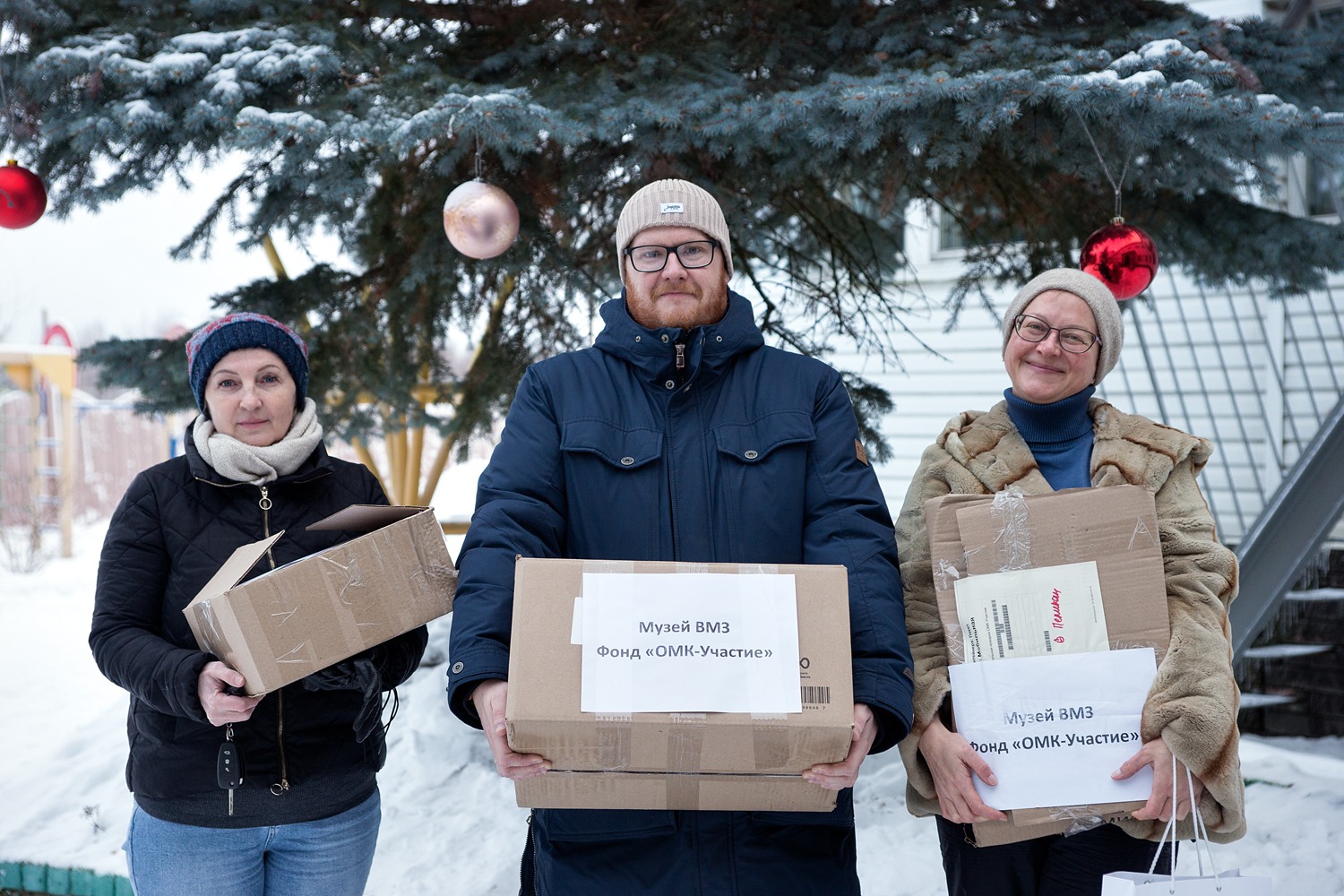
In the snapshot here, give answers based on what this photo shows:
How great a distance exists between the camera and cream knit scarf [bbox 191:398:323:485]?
2166 mm

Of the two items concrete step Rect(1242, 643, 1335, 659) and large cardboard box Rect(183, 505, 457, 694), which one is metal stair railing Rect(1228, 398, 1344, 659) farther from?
large cardboard box Rect(183, 505, 457, 694)

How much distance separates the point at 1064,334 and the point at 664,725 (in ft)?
3.94

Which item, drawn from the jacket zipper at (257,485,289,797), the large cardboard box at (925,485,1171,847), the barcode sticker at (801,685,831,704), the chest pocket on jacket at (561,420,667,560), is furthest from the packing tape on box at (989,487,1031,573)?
the jacket zipper at (257,485,289,797)

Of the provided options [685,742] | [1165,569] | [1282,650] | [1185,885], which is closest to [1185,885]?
[1185,885]

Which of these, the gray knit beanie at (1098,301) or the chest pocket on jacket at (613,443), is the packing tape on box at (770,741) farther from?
the gray knit beanie at (1098,301)

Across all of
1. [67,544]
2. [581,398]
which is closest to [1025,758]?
[581,398]

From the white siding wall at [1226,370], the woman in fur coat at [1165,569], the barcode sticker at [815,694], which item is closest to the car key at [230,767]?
the barcode sticker at [815,694]

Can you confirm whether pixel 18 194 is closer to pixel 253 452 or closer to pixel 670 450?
→ pixel 253 452

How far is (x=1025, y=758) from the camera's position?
6.19 feet

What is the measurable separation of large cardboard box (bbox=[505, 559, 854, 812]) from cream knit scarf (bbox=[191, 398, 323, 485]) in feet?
2.65

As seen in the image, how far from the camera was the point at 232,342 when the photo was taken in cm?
224

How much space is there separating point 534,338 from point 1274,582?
11.1 ft

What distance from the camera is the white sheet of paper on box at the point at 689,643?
1607mm

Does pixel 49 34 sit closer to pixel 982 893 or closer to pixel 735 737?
pixel 735 737
